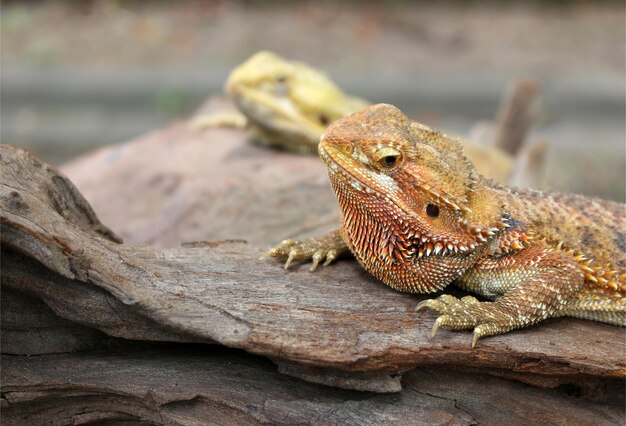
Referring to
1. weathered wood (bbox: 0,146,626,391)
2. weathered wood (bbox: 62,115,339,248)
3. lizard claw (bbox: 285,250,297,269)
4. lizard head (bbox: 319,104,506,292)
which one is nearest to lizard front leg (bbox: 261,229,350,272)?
lizard claw (bbox: 285,250,297,269)

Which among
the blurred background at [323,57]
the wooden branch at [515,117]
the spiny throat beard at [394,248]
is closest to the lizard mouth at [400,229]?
the spiny throat beard at [394,248]

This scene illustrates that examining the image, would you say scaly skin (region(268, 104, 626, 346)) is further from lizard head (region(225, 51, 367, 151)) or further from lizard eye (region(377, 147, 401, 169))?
lizard head (region(225, 51, 367, 151))

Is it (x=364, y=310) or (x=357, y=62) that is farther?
(x=357, y=62)

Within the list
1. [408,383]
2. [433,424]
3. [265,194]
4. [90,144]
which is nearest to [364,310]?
[408,383]

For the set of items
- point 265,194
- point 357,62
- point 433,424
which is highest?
point 357,62

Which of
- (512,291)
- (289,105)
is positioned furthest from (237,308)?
(289,105)

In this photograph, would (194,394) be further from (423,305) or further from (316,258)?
(423,305)

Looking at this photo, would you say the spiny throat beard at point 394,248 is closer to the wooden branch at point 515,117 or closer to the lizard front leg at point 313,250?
the lizard front leg at point 313,250

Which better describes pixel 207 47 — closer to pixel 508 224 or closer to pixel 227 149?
pixel 227 149
